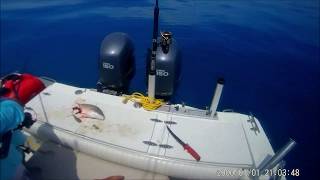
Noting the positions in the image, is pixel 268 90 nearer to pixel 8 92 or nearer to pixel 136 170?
pixel 136 170

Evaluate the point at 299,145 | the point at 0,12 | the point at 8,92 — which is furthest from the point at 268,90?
the point at 0,12

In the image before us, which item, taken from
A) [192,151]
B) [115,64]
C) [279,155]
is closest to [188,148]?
[192,151]

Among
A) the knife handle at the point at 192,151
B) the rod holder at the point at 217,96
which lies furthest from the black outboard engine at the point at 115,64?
the knife handle at the point at 192,151

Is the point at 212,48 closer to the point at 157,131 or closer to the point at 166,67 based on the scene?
the point at 166,67

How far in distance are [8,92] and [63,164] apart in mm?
1031

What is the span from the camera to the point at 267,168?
103 inches

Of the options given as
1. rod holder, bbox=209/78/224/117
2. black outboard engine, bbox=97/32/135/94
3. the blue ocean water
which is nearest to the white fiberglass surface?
rod holder, bbox=209/78/224/117

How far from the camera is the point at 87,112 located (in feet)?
10.7

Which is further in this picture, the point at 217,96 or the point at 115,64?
the point at 115,64

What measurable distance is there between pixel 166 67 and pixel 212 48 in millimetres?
4351

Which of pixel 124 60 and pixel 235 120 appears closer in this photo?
pixel 235 120

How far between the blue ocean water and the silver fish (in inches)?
90.9

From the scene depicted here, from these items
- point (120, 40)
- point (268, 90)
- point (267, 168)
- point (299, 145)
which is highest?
point (120, 40)

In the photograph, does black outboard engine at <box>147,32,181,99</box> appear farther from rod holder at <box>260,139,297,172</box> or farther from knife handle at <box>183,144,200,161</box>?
rod holder at <box>260,139,297,172</box>
